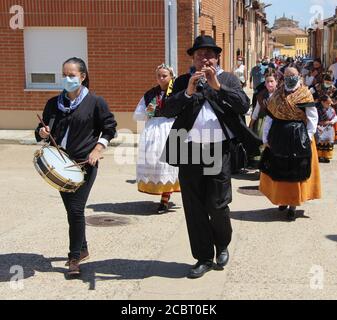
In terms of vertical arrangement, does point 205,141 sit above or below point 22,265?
above

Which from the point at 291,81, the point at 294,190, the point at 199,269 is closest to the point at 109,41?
the point at 291,81

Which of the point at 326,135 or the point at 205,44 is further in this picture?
the point at 326,135

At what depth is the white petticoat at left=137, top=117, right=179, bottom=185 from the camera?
A: 7.39m

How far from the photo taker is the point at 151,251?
590cm

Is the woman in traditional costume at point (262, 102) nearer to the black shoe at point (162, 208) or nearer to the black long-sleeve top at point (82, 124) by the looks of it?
the black shoe at point (162, 208)

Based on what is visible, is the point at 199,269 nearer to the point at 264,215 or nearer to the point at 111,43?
the point at 264,215

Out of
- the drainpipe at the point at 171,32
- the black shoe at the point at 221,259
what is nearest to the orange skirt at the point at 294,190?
the black shoe at the point at 221,259

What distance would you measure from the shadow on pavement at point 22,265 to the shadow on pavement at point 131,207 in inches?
73.4

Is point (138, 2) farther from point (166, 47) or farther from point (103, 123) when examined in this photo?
point (103, 123)

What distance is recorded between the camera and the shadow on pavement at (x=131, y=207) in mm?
7496

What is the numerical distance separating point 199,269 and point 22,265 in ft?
5.46

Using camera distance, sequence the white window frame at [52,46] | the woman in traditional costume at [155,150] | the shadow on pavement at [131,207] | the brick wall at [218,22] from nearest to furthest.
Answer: the woman in traditional costume at [155,150], the shadow on pavement at [131,207], the white window frame at [52,46], the brick wall at [218,22]

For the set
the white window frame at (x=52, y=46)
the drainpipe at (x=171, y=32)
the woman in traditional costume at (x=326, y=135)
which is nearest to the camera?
the woman in traditional costume at (x=326, y=135)
